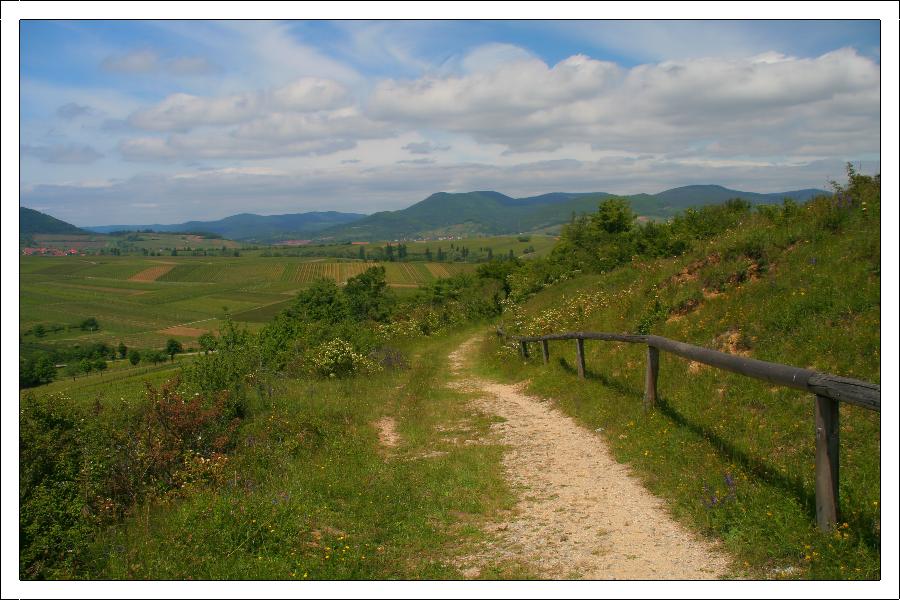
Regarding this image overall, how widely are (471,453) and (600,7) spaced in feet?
19.4

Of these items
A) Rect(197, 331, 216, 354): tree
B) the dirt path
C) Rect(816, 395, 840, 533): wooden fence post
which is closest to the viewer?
Rect(816, 395, 840, 533): wooden fence post

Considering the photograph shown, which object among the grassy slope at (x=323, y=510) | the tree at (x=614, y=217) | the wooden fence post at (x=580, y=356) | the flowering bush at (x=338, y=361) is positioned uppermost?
the tree at (x=614, y=217)

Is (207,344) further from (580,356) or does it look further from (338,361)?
(580,356)

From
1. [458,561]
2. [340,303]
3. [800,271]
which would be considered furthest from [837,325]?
[340,303]

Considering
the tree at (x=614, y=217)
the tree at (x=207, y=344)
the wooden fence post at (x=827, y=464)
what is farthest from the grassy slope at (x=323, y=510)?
the tree at (x=614, y=217)

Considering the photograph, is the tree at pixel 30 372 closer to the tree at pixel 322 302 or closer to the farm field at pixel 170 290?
the tree at pixel 322 302

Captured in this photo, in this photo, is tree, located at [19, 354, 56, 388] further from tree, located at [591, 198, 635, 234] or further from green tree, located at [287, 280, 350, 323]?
tree, located at [591, 198, 635, 234]

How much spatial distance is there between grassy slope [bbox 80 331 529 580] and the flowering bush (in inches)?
223

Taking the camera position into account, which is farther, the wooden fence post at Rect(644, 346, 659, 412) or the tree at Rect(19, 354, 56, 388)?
the wooden fence post at Rect(644, 346, 659, 412)

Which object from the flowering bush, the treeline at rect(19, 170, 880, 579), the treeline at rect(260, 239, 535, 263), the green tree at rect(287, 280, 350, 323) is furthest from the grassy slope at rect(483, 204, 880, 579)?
the treeline at rect(260, 239, 535, 263)

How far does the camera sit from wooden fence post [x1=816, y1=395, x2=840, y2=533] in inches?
174

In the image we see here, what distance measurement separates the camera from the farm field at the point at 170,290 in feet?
194

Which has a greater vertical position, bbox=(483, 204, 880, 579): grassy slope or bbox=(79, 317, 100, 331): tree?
bbox=(483, 204, 880, 579): grassy slope

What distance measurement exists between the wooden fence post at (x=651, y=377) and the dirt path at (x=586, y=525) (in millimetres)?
1026
